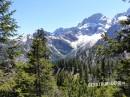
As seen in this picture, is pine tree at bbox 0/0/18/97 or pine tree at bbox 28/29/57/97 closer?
pine tree at bbox 0/0/18/97

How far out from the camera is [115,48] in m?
19.7

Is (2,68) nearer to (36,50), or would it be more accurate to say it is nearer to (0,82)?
(0,82)

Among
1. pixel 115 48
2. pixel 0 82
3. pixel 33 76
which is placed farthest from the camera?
pixel 33 76

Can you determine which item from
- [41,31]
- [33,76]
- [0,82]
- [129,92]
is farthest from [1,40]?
[41,31]

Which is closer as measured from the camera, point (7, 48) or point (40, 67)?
point (7, 48)

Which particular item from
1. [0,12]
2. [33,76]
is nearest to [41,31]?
[33,76]

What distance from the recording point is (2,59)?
22156mm

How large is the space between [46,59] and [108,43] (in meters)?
18.1

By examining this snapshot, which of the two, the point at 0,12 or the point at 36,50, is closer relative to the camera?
the point at 0,12

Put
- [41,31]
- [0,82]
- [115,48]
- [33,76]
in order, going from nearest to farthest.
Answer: [115,48], [0,82], [33,76], [41,31]

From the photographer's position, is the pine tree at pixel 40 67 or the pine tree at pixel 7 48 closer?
the pine tree at pixel 7 48

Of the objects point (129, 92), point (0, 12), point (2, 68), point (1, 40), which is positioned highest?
point (0, 12)

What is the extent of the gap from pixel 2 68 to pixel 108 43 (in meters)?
6.80

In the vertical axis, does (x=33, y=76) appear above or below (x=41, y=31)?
below
